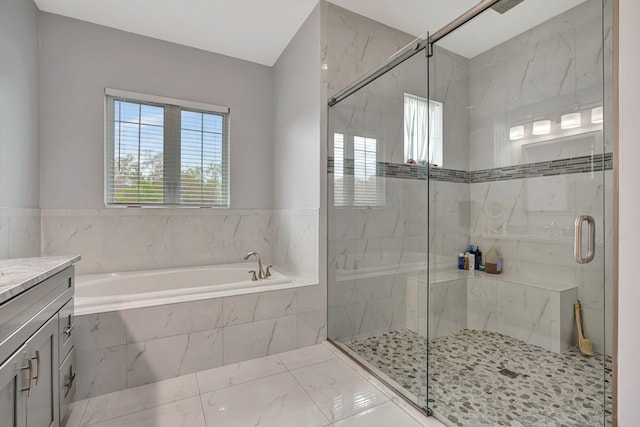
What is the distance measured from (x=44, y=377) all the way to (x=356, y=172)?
203 centimetres

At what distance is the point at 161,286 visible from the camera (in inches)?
105

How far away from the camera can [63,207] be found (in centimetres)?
252

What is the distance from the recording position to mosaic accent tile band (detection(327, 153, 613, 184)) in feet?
5.64

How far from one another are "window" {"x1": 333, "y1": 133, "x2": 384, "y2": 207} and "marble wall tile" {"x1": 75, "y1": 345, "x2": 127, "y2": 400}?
1753 mm

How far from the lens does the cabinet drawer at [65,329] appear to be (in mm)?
1342

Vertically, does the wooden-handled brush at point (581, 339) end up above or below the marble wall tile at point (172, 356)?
above

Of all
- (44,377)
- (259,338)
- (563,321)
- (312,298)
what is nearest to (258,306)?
(259,338)

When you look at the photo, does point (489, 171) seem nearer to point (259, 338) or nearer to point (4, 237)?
point (259, 338)

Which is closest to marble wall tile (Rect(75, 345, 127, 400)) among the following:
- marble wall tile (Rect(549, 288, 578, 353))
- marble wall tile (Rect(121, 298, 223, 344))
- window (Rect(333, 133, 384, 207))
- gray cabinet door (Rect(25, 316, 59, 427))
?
marble wall tile (Rect(121, 298, 223, 344))

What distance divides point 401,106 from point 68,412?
2.64m

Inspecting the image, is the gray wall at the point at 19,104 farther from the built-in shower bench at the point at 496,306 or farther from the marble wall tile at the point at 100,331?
the built-in shower bench at the point at 496,306

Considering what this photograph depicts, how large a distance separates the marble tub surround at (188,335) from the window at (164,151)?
1.33 meters

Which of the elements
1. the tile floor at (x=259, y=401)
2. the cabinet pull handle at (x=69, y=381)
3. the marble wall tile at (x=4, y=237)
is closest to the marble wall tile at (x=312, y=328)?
the tile floor at (x=259, y=401)

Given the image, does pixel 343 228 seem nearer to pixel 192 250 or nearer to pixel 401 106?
pixel 401 106
